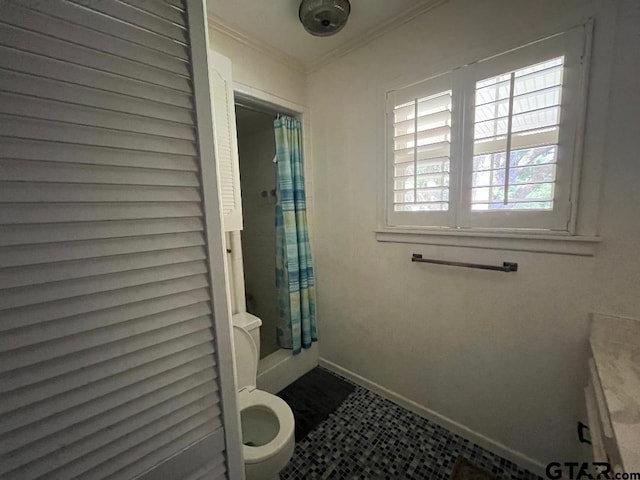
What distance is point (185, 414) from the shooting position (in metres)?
0.66

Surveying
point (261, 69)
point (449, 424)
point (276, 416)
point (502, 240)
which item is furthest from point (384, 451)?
point (261, 69)

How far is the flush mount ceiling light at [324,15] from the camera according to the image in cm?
126

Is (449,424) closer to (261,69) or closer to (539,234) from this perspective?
(539,234)

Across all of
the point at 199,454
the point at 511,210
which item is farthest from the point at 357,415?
the point at 511,210

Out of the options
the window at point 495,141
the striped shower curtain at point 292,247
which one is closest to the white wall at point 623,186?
the window at point 495,141

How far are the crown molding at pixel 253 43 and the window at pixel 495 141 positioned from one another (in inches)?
31.4

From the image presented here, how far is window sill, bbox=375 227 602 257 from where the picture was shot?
1096 mm

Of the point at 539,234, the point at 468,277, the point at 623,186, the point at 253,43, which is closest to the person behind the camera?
the point at 623,186

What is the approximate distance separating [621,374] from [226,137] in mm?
1814

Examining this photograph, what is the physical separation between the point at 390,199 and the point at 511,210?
633 mm

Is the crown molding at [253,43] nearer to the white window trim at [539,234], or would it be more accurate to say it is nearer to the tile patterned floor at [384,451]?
the white window trim at [539,234]

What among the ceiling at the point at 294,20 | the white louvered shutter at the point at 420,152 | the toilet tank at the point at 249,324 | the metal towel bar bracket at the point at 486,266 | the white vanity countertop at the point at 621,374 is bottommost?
the toilet tank at the point at 249,324

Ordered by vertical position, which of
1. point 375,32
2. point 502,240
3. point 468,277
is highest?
point 375,32

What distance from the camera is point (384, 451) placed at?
1457mm
